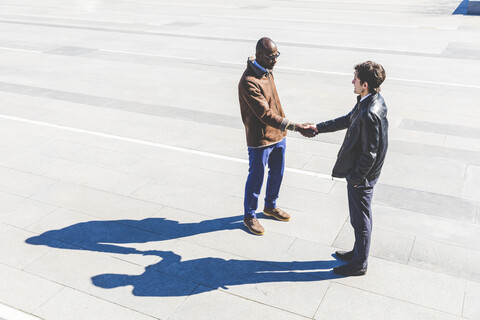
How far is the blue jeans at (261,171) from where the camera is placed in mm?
4965

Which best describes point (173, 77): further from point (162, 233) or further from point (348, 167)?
point (348, 167)

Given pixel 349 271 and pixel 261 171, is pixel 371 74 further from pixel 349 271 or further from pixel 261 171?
pixel 349 271

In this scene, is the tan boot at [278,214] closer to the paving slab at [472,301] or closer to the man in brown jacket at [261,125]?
the man in brown jacket at [261,125]

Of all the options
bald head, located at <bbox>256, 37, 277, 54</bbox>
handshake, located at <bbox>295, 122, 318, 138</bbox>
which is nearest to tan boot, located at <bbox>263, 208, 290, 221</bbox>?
handshake, located at <bbox>295, 122, 318, 138</bbox>

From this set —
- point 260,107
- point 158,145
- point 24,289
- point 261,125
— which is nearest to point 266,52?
point 260,107

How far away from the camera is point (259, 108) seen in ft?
15.4

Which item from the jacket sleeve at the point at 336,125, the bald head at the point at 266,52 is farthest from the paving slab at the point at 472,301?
the bald head at the point at 266,52

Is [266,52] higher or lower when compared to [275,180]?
higher

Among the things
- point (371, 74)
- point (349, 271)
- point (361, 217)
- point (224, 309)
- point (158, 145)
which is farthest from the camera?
point (158, 145)

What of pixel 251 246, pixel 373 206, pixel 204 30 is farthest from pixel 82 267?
pixel 204 30

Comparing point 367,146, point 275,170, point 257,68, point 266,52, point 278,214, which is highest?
point 266,52

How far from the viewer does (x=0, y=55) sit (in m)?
14.4

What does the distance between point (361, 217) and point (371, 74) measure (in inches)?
52.4

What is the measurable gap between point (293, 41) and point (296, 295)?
1322 cm
